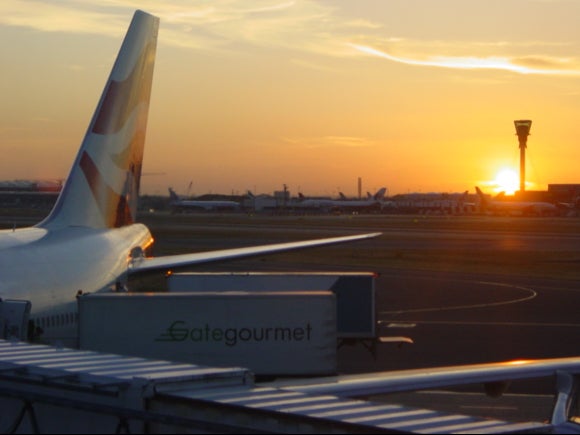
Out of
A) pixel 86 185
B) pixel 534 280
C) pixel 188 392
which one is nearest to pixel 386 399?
pixel 86 185

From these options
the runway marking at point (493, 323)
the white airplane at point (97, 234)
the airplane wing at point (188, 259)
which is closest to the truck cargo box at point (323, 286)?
the airplane wing at point (188, 259)

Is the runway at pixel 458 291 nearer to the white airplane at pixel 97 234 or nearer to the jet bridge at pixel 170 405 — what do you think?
the white airplane at pixel 97 234

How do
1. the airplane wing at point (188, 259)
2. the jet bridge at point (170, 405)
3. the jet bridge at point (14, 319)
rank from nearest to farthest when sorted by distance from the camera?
the jet bridge at point (170, 405) < the jet bridge at point (14, 319) < the airplane wing at point (188, 259)

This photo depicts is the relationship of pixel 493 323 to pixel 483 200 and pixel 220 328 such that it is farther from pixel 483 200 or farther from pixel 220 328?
pixel 483 200

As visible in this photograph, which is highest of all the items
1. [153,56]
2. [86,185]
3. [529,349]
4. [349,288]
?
[153,56]

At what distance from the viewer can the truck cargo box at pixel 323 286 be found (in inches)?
890

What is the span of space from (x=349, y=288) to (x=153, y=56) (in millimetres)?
8464

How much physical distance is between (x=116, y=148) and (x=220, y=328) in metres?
8.01

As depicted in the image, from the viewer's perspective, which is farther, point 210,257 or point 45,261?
point 210,257

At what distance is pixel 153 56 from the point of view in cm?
2708

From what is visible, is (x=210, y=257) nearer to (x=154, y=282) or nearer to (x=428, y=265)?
(x=154, y=282)

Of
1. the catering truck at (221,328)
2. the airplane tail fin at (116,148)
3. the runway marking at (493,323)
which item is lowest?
the runway marking at (493,323)

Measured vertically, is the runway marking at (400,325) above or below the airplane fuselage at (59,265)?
below

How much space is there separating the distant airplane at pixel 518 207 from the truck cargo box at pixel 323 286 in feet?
508
